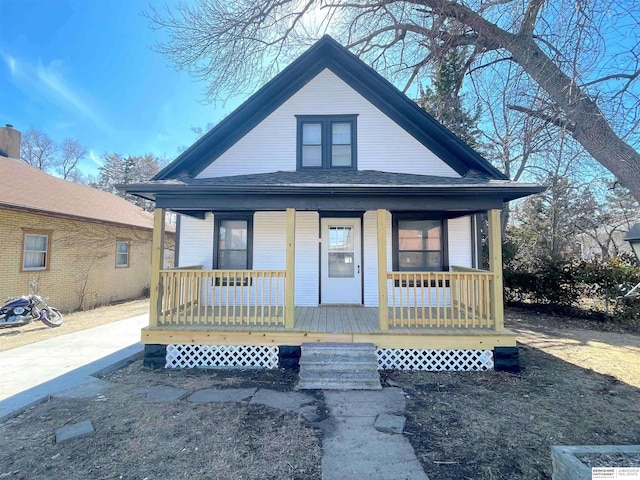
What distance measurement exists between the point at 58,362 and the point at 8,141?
1279 centimetres

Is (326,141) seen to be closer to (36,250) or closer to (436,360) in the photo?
(436,360)

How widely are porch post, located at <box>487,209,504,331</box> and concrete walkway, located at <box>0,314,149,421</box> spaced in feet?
22.6

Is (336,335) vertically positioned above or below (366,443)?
above

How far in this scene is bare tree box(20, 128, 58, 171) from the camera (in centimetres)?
2817

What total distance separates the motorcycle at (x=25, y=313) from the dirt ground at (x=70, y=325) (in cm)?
19

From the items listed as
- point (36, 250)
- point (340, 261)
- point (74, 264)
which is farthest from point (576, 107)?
point (74, 264)

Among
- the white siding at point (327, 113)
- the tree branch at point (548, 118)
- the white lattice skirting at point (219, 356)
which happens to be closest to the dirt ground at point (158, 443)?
the white lattice skirting at point (219, 356)

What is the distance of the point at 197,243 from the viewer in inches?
311

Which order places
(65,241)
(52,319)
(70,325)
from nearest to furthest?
(52,319)
(70,325)
(65,241)

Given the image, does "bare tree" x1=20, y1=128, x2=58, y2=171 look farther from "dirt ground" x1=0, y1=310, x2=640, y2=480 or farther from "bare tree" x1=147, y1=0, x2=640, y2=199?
"dirt ground" x1=0, y1=310, x2=640, y2=480

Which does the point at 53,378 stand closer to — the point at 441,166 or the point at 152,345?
the point at 152,345

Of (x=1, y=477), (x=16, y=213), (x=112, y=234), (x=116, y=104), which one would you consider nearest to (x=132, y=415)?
(x=1, y=477)

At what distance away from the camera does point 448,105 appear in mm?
9617

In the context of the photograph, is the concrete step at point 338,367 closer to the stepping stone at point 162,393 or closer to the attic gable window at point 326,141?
the stepping stone at point 162,393
